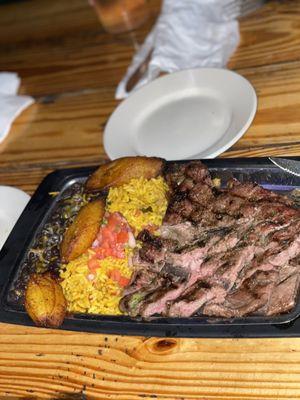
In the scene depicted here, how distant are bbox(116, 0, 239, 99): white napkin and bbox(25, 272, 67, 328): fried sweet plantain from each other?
162cm

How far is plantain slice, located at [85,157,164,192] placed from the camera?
90.5 inches

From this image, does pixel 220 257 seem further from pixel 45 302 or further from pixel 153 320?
pixel 45 302

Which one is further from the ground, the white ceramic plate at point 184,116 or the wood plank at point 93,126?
the white ceramic plate at point 184,116

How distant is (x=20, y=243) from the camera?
2381 millimetres

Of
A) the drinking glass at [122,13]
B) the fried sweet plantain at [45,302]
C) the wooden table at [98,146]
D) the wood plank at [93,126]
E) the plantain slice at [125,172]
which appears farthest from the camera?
the drinking glass at [122,13]

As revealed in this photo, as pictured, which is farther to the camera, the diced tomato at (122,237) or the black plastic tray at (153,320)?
the diced tomato at (122,237)

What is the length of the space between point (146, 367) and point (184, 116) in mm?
1451

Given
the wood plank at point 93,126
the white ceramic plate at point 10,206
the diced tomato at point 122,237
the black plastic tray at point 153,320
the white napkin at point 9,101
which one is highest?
the diced tomato at point 122,237

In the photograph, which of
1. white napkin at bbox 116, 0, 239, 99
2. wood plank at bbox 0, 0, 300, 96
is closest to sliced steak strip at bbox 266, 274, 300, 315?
wood plank at bbox 0, 0, 300, 96

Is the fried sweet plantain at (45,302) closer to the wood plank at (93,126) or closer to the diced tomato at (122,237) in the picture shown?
the diced tomato at (122,237)

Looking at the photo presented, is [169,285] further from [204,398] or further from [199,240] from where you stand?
[204,398]

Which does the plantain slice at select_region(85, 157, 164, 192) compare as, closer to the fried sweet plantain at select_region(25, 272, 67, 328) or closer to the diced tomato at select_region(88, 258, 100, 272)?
the diced tomato at select_region(88, 258, 100, 272)

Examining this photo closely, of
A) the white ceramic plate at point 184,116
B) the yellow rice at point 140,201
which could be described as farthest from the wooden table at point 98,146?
the yellow rice at point 140,201

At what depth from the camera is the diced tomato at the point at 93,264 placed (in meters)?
2.07
